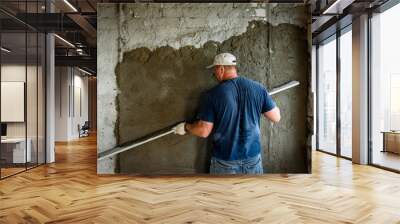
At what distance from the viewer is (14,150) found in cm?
627

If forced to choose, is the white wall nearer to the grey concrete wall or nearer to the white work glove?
the grey concrete wall

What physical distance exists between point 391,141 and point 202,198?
4.22m

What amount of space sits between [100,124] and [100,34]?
4.20ft

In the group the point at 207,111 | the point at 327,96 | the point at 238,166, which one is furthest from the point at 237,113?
the point at 327,96

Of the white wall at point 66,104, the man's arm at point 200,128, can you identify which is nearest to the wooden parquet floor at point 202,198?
the man's arm at point 200,128

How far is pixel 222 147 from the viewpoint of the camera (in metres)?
5.00

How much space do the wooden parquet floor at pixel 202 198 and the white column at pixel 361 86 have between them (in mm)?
1119

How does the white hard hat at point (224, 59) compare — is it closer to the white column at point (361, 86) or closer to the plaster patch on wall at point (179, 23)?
the plaster patch on wall at point (179, 23)

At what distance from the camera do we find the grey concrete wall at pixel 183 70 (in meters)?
5.31

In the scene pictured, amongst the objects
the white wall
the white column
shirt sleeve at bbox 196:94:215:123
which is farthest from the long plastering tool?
the white wall

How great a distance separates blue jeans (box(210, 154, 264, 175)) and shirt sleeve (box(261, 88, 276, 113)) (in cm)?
64

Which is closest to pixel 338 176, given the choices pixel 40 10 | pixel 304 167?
pixel 304 167

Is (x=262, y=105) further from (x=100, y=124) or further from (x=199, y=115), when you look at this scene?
(x=100, y=124)

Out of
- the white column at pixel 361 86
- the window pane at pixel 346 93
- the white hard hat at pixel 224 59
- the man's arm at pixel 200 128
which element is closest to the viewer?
the man's arm at pixel 200 128
